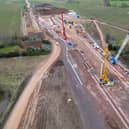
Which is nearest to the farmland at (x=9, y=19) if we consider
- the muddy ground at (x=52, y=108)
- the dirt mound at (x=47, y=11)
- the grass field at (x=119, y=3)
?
the dirt mound at (x=47, y=11)

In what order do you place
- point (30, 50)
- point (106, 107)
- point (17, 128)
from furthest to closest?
point (30, 50) → point (106, 107) → point (17, 128)

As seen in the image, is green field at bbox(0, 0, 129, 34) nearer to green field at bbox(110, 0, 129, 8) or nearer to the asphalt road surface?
green field at bbox(110, 0, 129, 8)

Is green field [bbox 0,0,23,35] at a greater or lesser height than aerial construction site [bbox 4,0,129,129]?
lesser

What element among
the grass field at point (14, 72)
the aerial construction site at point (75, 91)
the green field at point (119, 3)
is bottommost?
the green field at point (119, 3)

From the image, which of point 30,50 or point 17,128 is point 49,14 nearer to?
point 30,50

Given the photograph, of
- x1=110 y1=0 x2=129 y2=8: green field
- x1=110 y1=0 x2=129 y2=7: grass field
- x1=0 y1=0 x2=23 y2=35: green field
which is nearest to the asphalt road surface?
x1=0 y1=0 x2=23 y2=35: green field

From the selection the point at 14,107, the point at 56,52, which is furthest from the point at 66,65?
the point at 14,107

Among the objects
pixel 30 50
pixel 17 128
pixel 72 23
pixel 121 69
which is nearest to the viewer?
pixel 17 128

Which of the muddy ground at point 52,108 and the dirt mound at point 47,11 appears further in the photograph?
the dirt mound at point 47,11

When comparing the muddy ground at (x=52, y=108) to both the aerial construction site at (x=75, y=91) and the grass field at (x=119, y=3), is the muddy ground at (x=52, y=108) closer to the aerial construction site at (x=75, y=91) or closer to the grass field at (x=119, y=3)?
the aerial construction site at (x=75, y=91)
